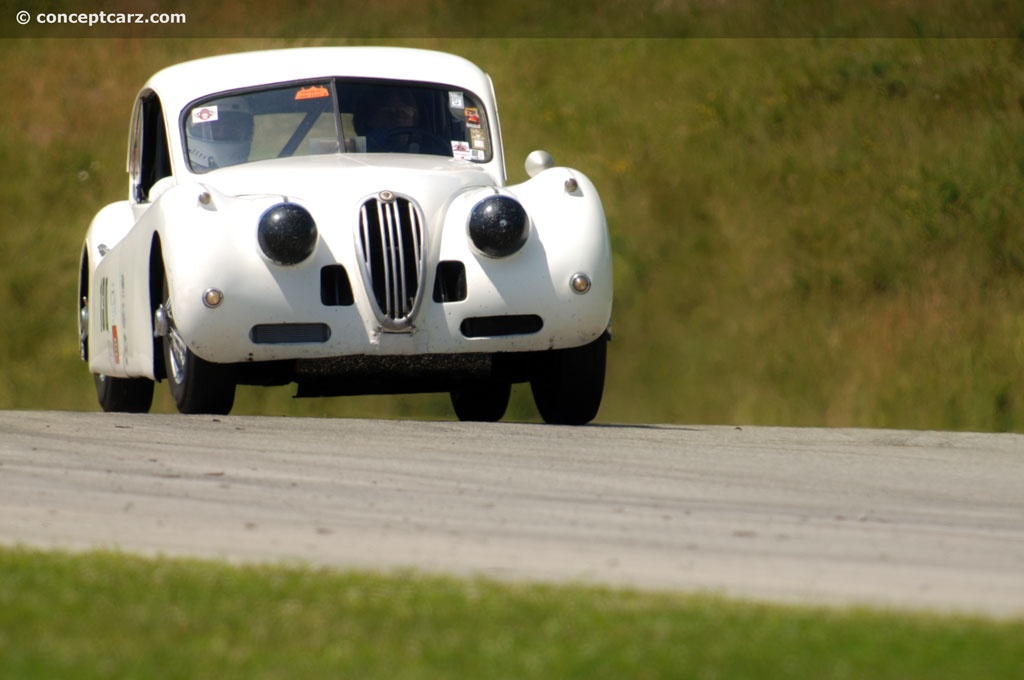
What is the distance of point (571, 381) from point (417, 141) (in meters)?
1.79

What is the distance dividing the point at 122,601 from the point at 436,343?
459 centimetres

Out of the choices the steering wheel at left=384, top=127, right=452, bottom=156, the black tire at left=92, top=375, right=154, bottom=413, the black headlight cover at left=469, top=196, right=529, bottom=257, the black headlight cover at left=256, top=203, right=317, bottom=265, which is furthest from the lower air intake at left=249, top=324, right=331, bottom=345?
the black tire at left=92, top=375, right=154, bottom=413

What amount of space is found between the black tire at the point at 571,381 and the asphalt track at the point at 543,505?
32.4 inches

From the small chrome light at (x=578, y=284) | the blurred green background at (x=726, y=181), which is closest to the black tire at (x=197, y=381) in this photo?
the small chrome light at (x=578, y=284)

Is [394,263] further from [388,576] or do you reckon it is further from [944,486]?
[388,576]

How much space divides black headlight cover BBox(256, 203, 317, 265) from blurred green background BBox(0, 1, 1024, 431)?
6.09 meters

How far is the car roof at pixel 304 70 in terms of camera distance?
972 centimetres

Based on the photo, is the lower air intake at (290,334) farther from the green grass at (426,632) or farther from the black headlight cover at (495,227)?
the green grass at (426,632)

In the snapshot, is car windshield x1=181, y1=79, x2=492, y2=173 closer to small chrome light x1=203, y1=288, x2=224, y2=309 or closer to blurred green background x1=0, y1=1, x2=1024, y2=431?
small chrome light x1=203, y1=288, x2=224, y2=309

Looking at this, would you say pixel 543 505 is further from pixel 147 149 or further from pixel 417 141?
pixel 147 149

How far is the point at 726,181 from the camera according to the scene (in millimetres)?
16812

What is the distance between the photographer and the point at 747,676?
312 cm

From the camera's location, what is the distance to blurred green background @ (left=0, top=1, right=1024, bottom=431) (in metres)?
13.9

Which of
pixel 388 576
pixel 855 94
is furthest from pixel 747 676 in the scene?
pixel 855 94
